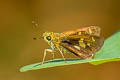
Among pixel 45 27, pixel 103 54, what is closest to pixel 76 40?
pixel 103 54

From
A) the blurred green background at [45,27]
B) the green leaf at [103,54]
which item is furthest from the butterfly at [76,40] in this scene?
the blurred green background at [45,27]

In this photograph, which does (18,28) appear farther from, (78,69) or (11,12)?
(78,69)

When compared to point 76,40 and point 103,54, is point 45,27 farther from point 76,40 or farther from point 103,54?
point 103,54

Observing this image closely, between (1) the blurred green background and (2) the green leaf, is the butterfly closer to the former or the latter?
(2) the green leaf

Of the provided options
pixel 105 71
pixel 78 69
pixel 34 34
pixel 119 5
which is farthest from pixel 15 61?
pixel 119 5

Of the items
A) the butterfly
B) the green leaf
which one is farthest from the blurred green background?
the green leaf

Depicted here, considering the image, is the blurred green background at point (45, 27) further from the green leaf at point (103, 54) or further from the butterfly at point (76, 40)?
the green leaf at point (103, 54)

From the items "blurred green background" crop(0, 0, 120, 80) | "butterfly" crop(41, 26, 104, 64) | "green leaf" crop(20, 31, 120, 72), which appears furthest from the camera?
"blurred green background" crop(0, 0, 120, 80)
